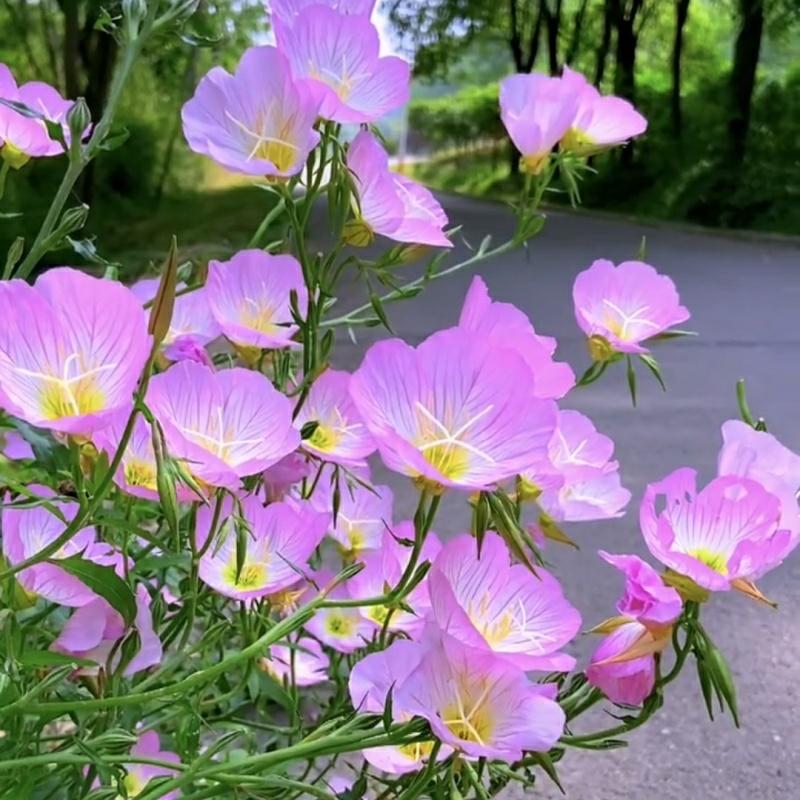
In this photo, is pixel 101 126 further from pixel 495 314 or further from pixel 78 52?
pixel 78 52

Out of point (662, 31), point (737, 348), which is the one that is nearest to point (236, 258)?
point (737, 348)

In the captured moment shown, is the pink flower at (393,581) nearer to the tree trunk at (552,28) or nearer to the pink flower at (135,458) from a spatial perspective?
the pink flower at (135,458)

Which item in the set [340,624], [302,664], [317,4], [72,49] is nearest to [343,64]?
[317,4]

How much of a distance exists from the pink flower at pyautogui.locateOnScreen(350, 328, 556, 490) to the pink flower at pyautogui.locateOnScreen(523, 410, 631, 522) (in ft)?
0.36

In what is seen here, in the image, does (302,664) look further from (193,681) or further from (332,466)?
(193,681)

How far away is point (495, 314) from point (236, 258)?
0.65ft

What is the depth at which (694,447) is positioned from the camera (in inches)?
114

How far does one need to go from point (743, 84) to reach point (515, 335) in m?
10.1

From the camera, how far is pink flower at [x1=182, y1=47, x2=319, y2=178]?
490mm

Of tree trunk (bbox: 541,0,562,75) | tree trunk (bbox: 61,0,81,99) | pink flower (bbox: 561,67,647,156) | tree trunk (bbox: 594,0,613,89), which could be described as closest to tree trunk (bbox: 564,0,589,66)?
tree trunk (bbox: 541,0,562,75)

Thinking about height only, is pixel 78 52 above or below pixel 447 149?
above

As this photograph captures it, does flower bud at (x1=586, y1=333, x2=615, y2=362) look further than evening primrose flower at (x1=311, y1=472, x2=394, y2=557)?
No

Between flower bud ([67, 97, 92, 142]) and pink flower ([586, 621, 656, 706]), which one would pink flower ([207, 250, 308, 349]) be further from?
pink flower ([586, 621, 656, 706])

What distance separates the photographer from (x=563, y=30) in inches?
598
